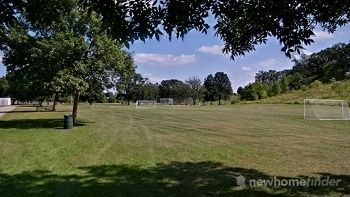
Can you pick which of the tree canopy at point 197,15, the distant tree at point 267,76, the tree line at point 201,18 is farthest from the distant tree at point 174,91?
the tree canopy at point 197,15

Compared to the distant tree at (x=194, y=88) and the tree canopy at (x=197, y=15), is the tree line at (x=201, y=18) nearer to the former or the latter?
the tree canopy at (x=197, y=15)

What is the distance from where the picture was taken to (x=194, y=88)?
480 ft

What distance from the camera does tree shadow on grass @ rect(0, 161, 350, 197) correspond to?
8.87 meters

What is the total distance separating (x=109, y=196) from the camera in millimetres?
8625

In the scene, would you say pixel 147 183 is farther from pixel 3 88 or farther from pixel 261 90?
pixel 3 88

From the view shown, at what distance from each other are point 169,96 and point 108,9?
5882 inches

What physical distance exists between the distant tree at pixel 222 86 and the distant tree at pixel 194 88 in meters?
6.35

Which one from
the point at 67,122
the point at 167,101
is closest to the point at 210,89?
the point at 167,101

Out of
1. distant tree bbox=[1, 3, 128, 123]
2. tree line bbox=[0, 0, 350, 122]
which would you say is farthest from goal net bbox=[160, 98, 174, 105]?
tree line bbox=[0, 0, 350, 122]

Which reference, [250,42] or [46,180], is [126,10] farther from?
[46,180]

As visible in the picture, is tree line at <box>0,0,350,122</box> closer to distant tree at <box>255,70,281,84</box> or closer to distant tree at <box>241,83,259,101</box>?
distant tree at <box>241,83,259,101</box>

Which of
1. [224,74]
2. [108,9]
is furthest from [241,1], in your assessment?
[224,74]

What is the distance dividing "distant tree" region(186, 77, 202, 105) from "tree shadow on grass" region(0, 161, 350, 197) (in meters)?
132

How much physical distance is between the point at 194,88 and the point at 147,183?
137 m
